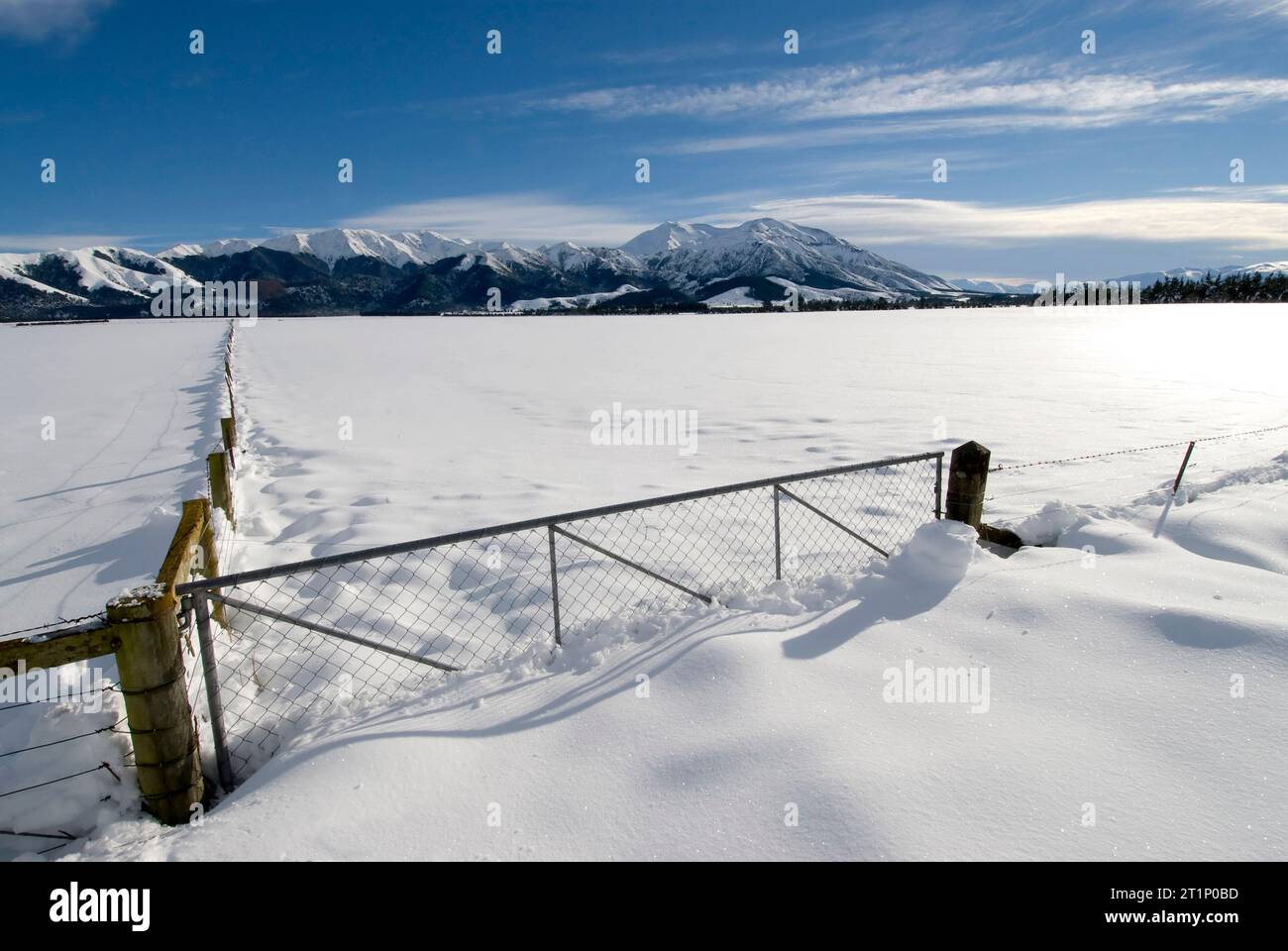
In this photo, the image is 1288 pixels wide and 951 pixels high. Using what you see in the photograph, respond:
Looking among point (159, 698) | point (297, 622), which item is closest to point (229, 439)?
point (297, 622)

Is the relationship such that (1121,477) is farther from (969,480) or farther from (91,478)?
(91,478)

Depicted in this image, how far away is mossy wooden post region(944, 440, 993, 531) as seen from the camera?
6.61 m

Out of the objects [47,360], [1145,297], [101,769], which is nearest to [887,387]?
[101,769]

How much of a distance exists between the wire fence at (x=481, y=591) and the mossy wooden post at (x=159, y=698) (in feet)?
0.88

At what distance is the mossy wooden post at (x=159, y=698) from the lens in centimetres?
320

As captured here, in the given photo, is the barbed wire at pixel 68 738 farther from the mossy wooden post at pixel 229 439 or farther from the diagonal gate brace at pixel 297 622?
the mossy wooden post at pixel 229 439

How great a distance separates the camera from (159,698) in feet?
10.8

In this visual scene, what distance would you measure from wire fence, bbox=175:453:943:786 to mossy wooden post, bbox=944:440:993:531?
1.18ft

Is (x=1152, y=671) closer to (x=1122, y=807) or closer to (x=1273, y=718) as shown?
(x=1273, y=718)

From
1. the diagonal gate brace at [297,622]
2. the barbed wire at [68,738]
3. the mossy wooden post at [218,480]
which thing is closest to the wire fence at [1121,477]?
the diagonal gate brace at [297,622]

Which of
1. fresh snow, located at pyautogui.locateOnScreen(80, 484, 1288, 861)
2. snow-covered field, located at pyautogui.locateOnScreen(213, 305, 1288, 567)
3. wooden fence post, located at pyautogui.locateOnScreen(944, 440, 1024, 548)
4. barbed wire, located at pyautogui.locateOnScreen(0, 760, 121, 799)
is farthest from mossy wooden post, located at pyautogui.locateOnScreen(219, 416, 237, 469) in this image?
wooden fence post, located at pyautogui.locateOnScreen(944, 440, 1024, 548)

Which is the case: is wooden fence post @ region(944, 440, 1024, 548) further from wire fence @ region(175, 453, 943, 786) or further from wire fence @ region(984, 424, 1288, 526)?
wire fence @ region(984, 424, 1288, 526)

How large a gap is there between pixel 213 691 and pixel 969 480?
20.9 ft
